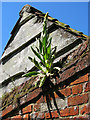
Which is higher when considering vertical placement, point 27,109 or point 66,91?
point 66,91

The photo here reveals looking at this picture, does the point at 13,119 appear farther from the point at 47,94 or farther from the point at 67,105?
the point at 67,105

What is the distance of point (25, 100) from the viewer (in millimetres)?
1887

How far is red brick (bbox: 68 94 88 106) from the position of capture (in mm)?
1424

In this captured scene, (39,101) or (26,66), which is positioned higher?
(26,66)

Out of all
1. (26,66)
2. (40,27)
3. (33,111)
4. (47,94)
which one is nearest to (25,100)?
(33,111)

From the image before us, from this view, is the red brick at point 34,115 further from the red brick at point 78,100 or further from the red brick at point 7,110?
the red brick at point 78,100

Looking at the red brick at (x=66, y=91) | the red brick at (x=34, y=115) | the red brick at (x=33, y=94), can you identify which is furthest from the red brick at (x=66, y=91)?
the red brick at (x=34, y=115)

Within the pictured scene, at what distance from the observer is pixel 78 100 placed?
1.47 m

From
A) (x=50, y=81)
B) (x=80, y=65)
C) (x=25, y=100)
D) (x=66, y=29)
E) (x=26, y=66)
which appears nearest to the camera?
(x=80, y=65)

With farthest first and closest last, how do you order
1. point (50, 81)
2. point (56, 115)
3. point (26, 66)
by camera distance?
1. point (26, 66)
2. point (50, 81)
3. point (56, 115)

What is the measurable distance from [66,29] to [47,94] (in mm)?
936

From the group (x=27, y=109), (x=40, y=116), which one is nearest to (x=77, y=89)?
(x=40, y=116)

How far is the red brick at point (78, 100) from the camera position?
142 cm

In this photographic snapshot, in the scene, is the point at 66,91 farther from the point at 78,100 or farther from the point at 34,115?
the point at 34,115
